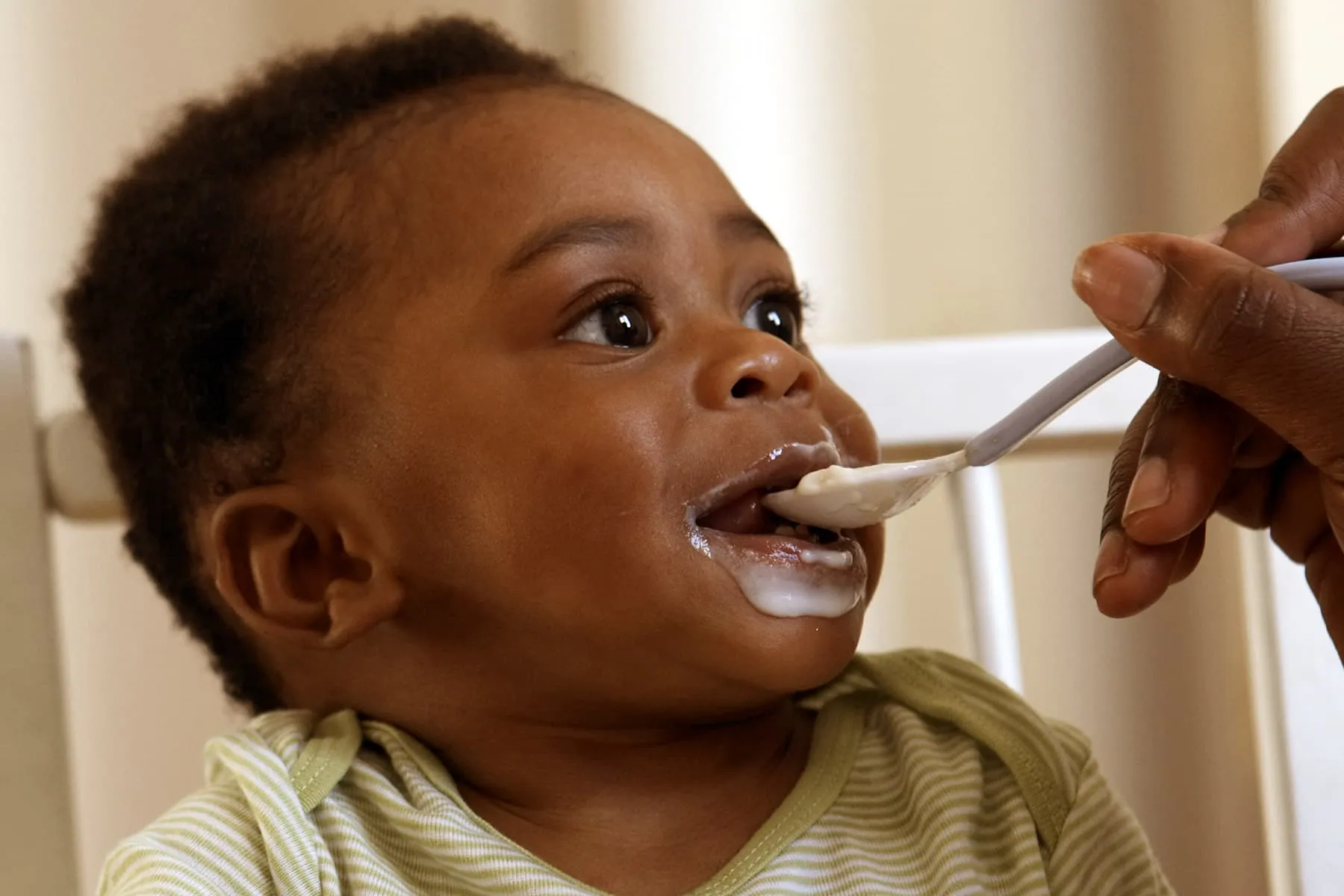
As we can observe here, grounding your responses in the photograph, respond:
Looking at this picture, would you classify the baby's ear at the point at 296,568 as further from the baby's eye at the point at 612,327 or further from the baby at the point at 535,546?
the baby's eye at the point at 612,327

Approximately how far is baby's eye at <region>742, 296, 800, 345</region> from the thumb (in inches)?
10.6

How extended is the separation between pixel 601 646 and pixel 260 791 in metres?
0.18

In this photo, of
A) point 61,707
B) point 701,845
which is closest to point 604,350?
point 701,845

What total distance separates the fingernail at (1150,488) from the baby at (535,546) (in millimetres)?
151

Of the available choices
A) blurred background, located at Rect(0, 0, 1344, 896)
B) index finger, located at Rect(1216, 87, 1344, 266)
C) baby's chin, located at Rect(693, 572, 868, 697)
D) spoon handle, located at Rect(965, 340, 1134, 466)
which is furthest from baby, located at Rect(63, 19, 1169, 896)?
blurred background, located at Rect(0, 0, 1344, 896)

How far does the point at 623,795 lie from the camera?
755 mm

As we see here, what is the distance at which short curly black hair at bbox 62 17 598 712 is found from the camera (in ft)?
2.58

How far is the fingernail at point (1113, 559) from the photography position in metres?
0.62

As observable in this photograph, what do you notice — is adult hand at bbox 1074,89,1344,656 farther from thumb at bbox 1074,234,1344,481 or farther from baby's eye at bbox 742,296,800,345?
baby's eye at bbox 742,296,800,345

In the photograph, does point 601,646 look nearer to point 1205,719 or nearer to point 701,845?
point 701,845

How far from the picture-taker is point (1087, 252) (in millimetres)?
551

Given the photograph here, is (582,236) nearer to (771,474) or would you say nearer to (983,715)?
(771,474)

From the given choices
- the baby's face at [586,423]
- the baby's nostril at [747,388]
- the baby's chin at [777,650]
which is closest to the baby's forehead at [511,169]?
the baby's face at [586,423]

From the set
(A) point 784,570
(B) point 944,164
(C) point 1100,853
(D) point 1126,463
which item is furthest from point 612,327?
(B) point 944,164
